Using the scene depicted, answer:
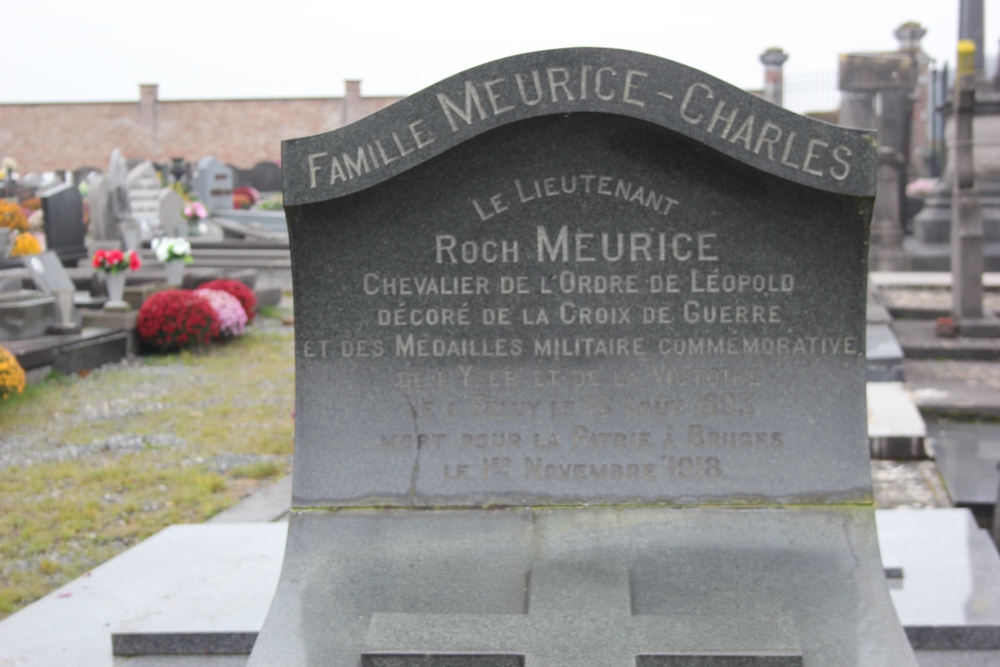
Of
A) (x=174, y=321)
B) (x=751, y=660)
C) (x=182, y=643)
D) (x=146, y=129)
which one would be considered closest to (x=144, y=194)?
(x=174, y=321)

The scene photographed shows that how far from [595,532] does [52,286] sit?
912 centimetres

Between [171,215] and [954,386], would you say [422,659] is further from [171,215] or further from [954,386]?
[171,215]

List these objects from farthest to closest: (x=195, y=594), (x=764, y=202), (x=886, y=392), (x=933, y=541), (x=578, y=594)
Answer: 1. (x=886, y=392)
2. (x=933, y=541)
3. (x=195, y=594)
4. (x=764, y=202)
5. (x=578, y=594)

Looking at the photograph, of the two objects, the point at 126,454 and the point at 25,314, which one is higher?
the point at 25,314

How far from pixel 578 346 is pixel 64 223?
49.7ft

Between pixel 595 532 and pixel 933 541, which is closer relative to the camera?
pixel 595 532

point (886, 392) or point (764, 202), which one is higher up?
point (764, 202)

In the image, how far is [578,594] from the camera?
2885 mm

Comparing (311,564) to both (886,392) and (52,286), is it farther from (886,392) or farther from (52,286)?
(52,286)

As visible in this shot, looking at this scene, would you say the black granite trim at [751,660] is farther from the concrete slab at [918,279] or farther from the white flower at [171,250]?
the white flower at [171,250]

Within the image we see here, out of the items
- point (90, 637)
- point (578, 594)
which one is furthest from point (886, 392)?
point (90, 637)

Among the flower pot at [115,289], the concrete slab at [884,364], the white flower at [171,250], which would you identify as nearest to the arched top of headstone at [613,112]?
the concrete slab at [884,364]

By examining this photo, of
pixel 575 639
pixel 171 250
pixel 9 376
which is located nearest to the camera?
pixel 575 639

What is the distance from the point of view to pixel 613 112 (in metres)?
2.97
